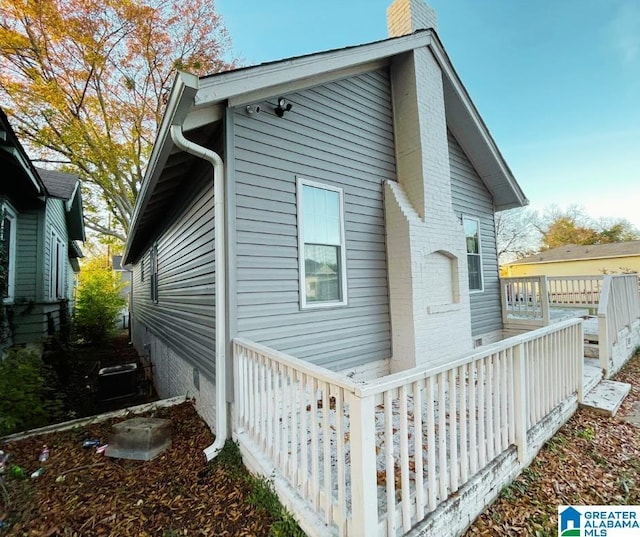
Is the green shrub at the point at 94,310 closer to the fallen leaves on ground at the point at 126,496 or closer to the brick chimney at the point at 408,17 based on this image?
the fallen leaves on ground at the point at 126,496

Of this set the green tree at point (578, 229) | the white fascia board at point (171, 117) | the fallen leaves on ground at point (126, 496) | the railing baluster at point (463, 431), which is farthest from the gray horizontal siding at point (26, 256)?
the green tree at point (578, 229)

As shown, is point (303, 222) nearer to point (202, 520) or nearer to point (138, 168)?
point (202, 520)

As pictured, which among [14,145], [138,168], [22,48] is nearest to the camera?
[14,145]

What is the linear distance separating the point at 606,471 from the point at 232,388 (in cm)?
378

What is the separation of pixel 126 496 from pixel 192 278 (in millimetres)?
2822

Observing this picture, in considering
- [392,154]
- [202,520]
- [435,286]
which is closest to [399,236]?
[435,286]

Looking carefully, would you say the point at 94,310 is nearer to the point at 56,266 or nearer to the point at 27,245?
the point at 56,266

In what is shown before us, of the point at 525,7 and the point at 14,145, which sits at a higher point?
the point at 525,7

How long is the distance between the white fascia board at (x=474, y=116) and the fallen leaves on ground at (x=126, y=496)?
7.27m

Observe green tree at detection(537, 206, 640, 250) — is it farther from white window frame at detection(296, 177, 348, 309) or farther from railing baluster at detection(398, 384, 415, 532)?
railing baluster at detection(398, 384, 415, 532)

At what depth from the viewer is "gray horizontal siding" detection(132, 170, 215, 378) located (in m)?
3.89

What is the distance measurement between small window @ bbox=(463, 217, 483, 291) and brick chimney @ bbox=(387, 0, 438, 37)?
4147 millimetres

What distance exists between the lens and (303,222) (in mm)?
4055

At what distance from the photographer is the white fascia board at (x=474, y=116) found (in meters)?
5.66
